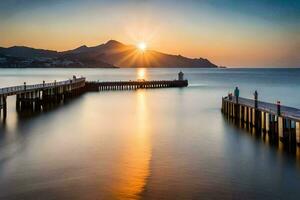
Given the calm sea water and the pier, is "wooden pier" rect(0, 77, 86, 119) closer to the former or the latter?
the pier

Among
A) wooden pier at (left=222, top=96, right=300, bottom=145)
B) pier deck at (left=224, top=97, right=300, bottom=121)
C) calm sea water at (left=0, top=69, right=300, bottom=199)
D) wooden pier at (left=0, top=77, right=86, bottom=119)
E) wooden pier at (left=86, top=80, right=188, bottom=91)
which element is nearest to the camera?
calm sea water at (left=0, top=69, right=300, bottom=199)

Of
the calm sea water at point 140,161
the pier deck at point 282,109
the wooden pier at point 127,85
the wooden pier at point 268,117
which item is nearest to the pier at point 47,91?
the wooden pier at point 127,85

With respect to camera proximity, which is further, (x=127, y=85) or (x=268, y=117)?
(x=127, y=85)

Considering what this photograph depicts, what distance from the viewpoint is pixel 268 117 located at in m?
34.3

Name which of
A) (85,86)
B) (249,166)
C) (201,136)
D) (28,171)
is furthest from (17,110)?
(85,86)

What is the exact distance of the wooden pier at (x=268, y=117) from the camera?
96.0 feet

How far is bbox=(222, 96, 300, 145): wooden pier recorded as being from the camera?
29250 mm

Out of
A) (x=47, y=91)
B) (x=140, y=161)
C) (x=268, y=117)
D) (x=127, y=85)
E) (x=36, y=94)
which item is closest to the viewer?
(x=140, y=161)

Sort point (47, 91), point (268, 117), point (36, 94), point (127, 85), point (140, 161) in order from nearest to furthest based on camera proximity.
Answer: point (140, 161) < point (268, 117) < point (36, 94) < point (47, 91) < point (127, 85)

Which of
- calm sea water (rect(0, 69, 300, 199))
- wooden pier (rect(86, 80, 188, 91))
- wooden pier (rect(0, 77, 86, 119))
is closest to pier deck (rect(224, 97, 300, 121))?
calm sea water (rect(0, 69, 300, 199))

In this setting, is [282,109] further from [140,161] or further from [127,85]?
[127,85]

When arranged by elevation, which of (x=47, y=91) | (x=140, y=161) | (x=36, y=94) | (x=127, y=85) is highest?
(x=127, y=85)

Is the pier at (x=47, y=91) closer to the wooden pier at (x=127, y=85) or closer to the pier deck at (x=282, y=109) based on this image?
the wooden pier at (x=127, y=85)

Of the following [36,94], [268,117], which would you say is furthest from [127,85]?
[268,117]
